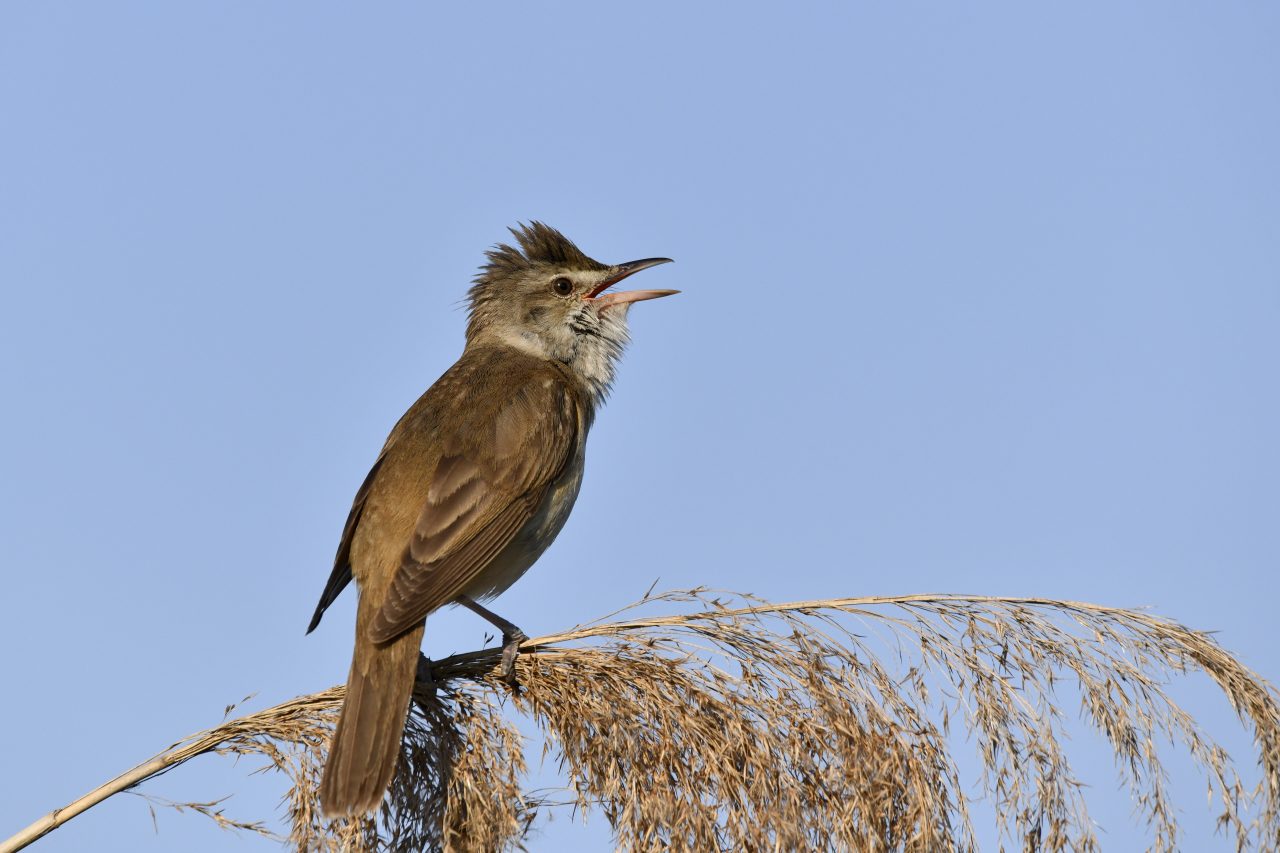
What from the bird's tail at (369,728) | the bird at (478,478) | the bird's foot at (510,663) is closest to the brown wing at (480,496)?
the bird at (478,478)

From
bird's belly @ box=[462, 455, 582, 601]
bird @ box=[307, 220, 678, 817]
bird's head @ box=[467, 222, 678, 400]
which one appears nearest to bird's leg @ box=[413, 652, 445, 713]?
bird @ box=[307, 220, 678, 817]

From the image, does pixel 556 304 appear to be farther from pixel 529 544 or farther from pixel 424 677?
pixel 424 677

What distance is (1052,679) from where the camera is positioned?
318cm

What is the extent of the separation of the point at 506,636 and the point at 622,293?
225 cm

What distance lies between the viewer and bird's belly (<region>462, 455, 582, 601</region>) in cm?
503

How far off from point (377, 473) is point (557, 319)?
1394 mm

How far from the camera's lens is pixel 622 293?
6.14 metres

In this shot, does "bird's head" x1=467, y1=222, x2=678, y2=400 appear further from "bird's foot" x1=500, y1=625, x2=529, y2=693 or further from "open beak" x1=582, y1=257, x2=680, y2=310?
"bird's foot" x1=500, y1=625, x2=529, y2=693

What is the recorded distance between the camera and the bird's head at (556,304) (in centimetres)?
608

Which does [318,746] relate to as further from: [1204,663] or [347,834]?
[1204,663]

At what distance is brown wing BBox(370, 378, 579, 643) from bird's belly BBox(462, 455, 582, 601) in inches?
3.1

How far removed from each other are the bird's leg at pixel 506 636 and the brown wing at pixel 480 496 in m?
0.17

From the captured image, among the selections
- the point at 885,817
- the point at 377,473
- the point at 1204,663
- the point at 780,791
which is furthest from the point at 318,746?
the point at 1204,663

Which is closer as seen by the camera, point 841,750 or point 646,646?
point 841,750
